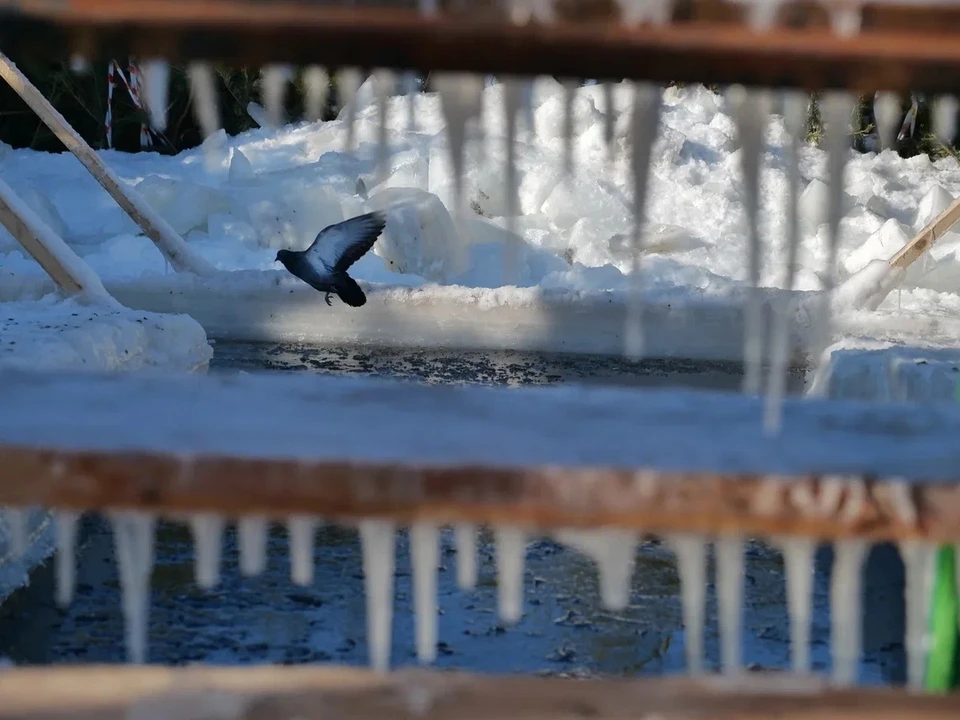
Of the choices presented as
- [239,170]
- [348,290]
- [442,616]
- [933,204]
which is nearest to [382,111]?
[442,616]

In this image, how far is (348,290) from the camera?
252 inches

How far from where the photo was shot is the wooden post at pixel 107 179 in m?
5.92

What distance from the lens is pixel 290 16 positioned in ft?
2.87

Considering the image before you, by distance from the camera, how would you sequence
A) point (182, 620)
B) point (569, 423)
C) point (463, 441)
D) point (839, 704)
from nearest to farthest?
point (839, 704) < point (463, 441) < point (569, 423) < point (182, 620)

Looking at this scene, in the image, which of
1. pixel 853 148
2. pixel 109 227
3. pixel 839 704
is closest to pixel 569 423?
pixel 839 704

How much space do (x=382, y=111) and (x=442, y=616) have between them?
7.70 ft

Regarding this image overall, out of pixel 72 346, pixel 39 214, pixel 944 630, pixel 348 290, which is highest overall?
pixel 39 214

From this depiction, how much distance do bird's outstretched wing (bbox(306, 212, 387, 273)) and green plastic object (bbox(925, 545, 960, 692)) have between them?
420 cm

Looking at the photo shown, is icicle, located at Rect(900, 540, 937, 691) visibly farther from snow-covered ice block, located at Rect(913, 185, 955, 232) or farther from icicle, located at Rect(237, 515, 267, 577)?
snow-covered ice block, located at Rect(913, 185, 955, 232)

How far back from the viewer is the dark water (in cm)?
286

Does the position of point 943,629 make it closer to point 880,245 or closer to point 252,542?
point 252,542

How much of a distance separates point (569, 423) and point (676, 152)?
36.0 ft

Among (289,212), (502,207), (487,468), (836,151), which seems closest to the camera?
(836,151)

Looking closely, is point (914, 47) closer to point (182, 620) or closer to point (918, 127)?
point (182, 620)
